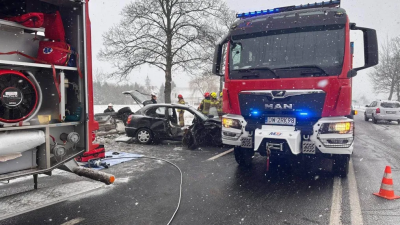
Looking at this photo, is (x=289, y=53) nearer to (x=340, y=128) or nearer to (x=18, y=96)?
(x=340, y=128)

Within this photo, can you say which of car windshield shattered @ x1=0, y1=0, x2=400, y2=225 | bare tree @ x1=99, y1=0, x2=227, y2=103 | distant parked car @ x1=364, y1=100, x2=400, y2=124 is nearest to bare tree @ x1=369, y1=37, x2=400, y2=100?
distant parked car @ x1=364, y1=100, x2=400, y2=124

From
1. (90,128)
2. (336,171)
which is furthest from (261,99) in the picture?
(90,128)

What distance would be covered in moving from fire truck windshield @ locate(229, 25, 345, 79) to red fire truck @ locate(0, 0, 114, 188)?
2.85 meters

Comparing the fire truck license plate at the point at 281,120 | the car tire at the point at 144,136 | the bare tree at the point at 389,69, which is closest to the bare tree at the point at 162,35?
the car tire at the point at 144,136

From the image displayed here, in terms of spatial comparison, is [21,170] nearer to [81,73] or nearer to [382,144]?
[81,73]

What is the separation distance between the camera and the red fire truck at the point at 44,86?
10.4ft

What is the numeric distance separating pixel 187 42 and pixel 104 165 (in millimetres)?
12724

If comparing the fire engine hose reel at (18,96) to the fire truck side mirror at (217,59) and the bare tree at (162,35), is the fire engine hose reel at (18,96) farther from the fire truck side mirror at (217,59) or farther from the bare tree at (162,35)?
the bare tree at (162,35)

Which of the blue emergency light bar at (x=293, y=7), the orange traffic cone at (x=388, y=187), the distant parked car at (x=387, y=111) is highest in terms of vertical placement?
the blue emergency light bar at (x=293, y=7)

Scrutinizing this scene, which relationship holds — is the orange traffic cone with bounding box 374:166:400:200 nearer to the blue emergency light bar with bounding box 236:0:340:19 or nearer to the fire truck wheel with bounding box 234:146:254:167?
the fire truck wheel with bounding box 234:146:254:167

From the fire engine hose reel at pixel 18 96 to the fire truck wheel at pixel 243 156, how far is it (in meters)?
4.07

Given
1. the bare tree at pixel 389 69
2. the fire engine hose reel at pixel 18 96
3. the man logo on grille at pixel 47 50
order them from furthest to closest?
1. the bare tree at pixel 389 69
2. the man logo on grille at pixel 47 50
3. the fire engine hose reel at pixel 18 96

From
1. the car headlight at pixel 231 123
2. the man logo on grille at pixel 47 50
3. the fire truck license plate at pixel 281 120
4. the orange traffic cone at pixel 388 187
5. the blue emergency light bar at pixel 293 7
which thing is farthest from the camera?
the blue emergency light bar at pixel 293 7

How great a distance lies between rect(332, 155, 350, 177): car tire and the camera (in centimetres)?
536
